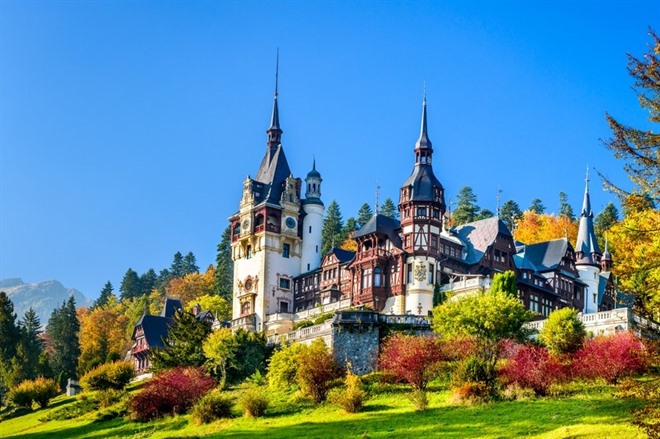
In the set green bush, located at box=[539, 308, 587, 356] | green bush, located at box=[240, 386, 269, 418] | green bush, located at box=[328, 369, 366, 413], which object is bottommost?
green bush, located at box=[240, 386, 269, 418]

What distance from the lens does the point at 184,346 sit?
6862cm

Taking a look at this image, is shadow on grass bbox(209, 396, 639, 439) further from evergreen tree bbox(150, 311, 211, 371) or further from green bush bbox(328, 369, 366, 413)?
evergreen tree bbox(150, 311, 211, 371)

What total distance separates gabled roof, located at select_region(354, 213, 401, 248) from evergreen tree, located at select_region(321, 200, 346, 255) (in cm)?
3884

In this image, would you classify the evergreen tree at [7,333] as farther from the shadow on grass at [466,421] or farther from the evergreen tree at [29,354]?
the shadow on grass at [466,421]

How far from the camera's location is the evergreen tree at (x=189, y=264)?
485 feet

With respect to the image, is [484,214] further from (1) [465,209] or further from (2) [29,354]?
(2) [29,354]

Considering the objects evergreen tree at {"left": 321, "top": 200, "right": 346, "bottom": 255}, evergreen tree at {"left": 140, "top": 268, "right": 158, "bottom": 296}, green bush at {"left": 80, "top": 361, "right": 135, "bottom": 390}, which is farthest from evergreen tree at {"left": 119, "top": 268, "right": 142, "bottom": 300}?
green bush at {"left": 80, "top": 361, "right": 135, "bottom": 390}

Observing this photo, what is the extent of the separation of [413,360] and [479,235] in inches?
1283

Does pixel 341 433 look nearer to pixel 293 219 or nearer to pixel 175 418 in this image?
pixel 175 418

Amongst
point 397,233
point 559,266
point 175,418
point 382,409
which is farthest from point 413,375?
point 559,266

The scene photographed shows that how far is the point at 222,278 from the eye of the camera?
116062 millimetres

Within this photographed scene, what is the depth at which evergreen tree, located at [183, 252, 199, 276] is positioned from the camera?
147750mm

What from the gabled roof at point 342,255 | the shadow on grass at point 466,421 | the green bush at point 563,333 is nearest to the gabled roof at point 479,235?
the gabled roof at point 342,255

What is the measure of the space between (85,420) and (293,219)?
30639 millimetres
